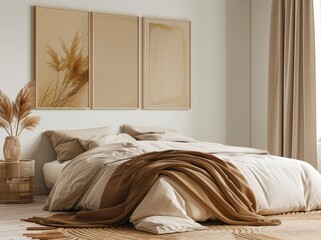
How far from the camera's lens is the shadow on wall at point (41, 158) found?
7070mm

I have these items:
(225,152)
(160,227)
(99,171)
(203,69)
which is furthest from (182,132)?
(160,227)

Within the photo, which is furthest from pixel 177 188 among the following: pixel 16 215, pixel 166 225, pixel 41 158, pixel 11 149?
pixel 41 158

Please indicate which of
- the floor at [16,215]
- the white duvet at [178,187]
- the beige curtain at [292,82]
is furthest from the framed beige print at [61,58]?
the beige curtain at [292,82]

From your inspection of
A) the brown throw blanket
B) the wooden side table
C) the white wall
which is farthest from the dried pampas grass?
the brown throw blanket

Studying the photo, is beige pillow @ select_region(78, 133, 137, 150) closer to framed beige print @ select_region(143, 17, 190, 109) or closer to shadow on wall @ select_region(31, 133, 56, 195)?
shadow on wall @ select_region(31, 133, 56, 195)

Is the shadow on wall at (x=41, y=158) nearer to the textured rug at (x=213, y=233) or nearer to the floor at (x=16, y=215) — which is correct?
the floor at (x=16, y=215)

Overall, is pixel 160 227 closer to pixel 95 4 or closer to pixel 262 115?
pixel 95 4

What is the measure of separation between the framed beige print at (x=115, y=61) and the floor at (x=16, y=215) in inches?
52.1

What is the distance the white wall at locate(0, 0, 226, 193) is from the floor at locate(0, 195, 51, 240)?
32.4 inches

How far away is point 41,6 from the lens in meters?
7.07

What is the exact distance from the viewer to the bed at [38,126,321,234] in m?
4.71

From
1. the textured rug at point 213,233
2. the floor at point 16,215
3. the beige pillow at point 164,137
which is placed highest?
the beige pillow at point 164,137

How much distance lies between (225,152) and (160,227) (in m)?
1.61

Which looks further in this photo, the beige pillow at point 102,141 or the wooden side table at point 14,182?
the beige pillow at point 102,141
